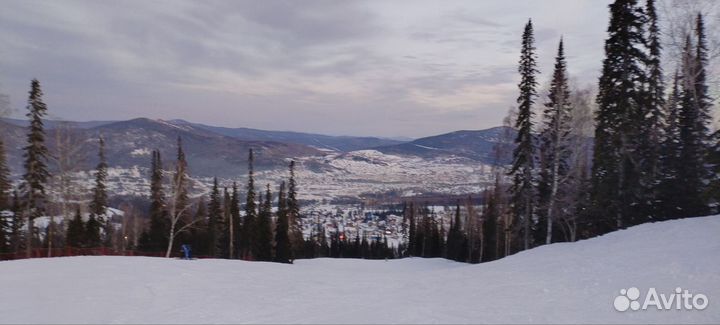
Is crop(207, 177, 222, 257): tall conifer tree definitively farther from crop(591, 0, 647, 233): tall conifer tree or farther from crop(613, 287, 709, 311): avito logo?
crop(613, 287, 709, 311): avito logo

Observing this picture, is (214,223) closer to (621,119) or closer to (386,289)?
(386,289)

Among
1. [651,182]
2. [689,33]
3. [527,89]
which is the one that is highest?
[689,33]

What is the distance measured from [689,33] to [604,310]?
2630 cm

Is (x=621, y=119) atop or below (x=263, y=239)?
atop

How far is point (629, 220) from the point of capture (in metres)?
27.4

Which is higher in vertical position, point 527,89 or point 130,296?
point 527,89

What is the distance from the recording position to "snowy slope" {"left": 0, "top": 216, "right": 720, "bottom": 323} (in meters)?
10.8

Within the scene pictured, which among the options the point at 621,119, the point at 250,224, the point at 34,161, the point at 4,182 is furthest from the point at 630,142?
the point at 4,182

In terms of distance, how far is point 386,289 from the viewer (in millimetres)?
15430

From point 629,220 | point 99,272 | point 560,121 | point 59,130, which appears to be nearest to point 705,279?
point 629,220

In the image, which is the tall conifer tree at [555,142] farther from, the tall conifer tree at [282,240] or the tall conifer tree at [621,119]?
the tall conifer tree at [282,240]

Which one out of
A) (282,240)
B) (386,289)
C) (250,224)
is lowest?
(282,240)

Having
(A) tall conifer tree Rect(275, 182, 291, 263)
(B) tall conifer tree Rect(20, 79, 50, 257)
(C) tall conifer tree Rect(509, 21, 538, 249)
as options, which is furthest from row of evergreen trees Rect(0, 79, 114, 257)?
(C) tall conifer tree Rect(509, 21, 538, 249)

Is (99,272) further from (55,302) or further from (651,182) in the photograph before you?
(651,182)
